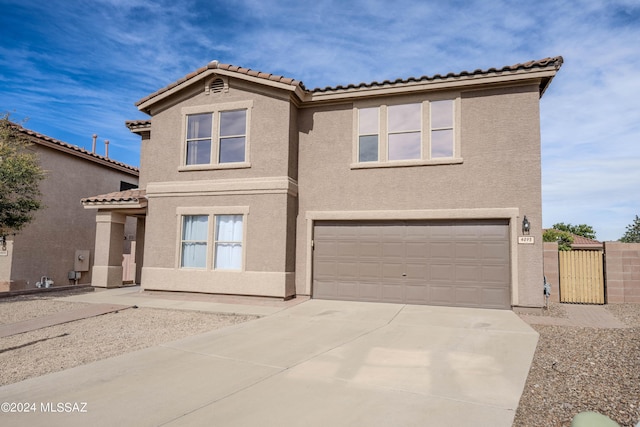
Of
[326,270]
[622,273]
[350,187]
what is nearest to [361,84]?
[350,187]

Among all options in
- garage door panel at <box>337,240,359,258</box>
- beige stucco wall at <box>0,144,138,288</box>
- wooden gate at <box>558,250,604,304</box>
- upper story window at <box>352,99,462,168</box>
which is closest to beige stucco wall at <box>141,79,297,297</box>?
garage door panel at <box>337,240,359,258</box>

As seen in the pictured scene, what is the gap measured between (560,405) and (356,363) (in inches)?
106

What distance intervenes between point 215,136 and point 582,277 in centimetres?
1226

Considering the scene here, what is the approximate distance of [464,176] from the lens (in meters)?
11.6

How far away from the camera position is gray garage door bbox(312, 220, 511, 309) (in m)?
11.3

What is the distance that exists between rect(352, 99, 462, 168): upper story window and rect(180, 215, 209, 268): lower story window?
5180 millimetres

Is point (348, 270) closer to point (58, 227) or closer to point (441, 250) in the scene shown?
point (441, 250)

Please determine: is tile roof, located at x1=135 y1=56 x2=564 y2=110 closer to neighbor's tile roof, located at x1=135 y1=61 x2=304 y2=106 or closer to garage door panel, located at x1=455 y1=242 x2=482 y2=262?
neighbor's tile roof, located at x1=135 y1=61 x2=304 y2=106

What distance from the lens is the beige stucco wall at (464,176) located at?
36.2 feet

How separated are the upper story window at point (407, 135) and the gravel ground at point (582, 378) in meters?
5.67

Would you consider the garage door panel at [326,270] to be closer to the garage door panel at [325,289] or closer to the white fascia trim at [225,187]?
the garage door panel at [325,289]

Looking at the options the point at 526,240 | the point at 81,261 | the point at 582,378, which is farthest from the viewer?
the point at 81,261

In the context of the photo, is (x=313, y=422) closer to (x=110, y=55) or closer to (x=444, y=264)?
(x=444, y=264)

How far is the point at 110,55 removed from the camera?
15195mm
